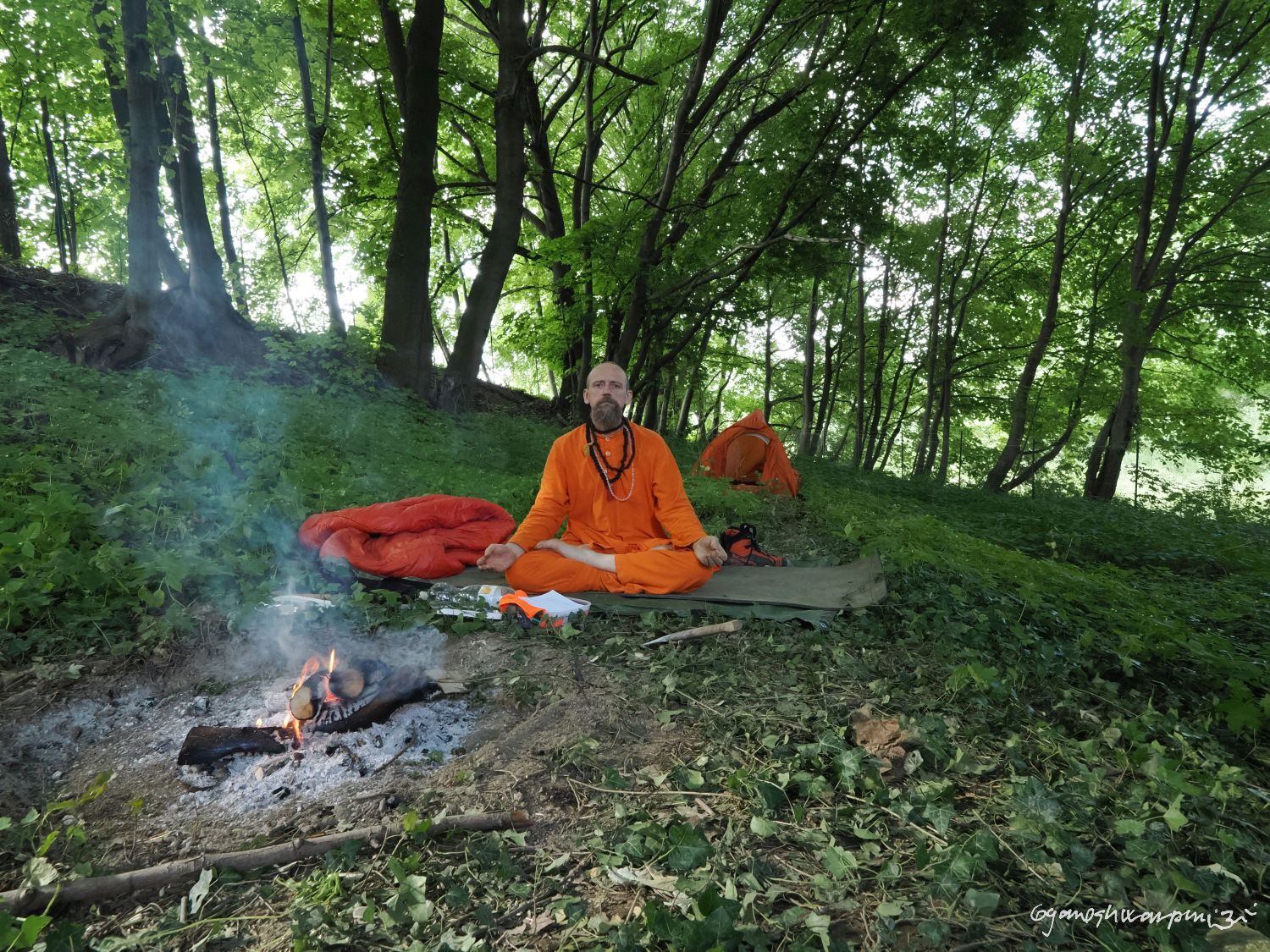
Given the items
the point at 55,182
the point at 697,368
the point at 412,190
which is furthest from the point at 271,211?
the point at 697,368

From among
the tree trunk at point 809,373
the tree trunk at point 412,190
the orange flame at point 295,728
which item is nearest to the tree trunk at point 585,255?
the tree trunk at point 412,190

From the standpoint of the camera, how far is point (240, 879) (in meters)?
1.67

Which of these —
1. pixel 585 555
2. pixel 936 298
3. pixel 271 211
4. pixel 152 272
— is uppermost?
pixel 271 211

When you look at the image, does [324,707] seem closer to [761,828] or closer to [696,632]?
[761,828]

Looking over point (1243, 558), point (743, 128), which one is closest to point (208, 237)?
point (743, 128)

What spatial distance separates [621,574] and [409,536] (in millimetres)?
1508

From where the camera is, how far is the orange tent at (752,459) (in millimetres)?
8352

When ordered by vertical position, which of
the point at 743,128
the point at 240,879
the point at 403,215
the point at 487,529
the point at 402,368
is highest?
the point at 743,128

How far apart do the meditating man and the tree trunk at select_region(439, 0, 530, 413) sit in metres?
6.22

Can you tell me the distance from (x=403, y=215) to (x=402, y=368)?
7.21 feet

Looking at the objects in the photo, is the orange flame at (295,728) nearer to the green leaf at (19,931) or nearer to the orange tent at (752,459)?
the green leaf at (19,931)

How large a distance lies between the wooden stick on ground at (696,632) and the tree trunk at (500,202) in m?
7.69

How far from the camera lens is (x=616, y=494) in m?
4.46

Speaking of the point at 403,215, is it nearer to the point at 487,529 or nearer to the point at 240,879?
the point at 487,529
